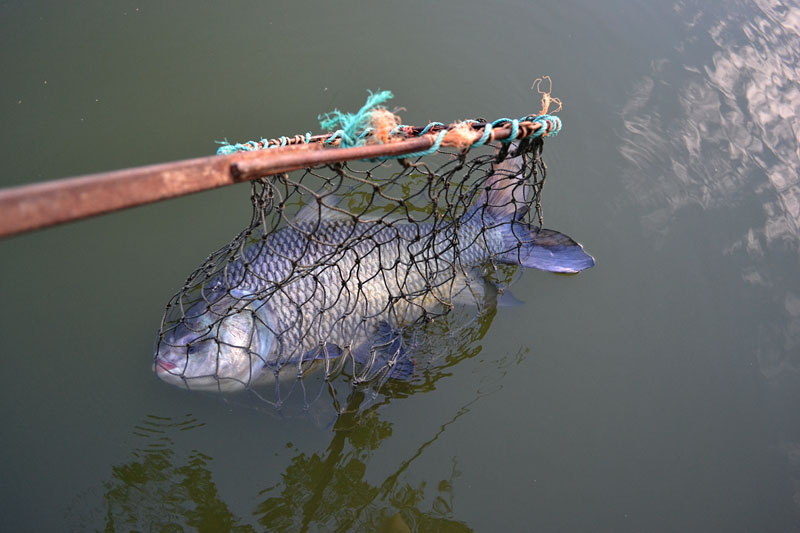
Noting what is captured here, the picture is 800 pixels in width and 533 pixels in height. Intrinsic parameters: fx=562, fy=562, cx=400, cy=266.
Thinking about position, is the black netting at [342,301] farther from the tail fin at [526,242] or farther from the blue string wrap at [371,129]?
the blue string wrap at [371,129]

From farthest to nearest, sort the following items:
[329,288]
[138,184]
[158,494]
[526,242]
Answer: [526,242] < [329,288] < [158,494] < [138,184]

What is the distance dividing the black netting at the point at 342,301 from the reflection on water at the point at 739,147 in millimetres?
1485

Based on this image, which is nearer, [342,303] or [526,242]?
[342,303]

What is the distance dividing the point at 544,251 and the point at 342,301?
1261 millimetres

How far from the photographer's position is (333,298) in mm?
3236

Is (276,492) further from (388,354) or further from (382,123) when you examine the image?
(382,123)

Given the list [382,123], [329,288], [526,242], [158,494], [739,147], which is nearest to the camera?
[382,123]

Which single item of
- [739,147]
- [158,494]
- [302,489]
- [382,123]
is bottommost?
[739,147]

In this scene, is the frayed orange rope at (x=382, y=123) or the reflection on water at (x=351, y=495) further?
the reflection on water at (x=351, y=495)

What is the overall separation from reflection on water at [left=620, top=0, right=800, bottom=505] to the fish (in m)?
1.38

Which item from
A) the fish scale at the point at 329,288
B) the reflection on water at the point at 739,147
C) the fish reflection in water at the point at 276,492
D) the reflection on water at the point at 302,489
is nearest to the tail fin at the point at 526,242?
the fish scale at the point at 329,288

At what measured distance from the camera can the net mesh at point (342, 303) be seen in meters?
3.00

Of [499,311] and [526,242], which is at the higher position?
[526,242]

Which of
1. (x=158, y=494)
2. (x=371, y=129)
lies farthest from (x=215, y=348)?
(x=371, y=129)
